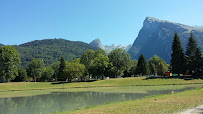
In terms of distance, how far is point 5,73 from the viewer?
7225cm

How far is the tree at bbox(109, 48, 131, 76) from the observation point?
295 feet

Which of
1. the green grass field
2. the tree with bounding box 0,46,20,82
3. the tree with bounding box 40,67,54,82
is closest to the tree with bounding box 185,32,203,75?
the green grass field

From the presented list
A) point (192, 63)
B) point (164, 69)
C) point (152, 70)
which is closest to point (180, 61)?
point (192, 63)

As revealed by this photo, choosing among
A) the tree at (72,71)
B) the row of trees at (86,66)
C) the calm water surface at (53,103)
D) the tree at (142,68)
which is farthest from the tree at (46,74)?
the calm water surface at (53,103)

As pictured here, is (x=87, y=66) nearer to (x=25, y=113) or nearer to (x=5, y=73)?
(x=5, y=73)

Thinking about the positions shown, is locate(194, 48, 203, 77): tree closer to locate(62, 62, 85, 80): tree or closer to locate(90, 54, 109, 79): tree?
locate(90, 54, 109, 79): tree

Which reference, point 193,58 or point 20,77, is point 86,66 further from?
point 193,58

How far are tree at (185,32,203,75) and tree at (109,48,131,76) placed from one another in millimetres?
30002

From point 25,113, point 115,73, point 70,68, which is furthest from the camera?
point 115,73


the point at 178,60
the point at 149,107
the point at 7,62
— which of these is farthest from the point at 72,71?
the point at 149,107

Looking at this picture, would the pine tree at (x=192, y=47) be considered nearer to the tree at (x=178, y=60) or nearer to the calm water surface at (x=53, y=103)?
the tree at (x=178, y=60)

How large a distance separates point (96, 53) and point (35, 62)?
38.5 metres

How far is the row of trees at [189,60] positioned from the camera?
214 ft

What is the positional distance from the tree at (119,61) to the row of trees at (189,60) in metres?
25.2
